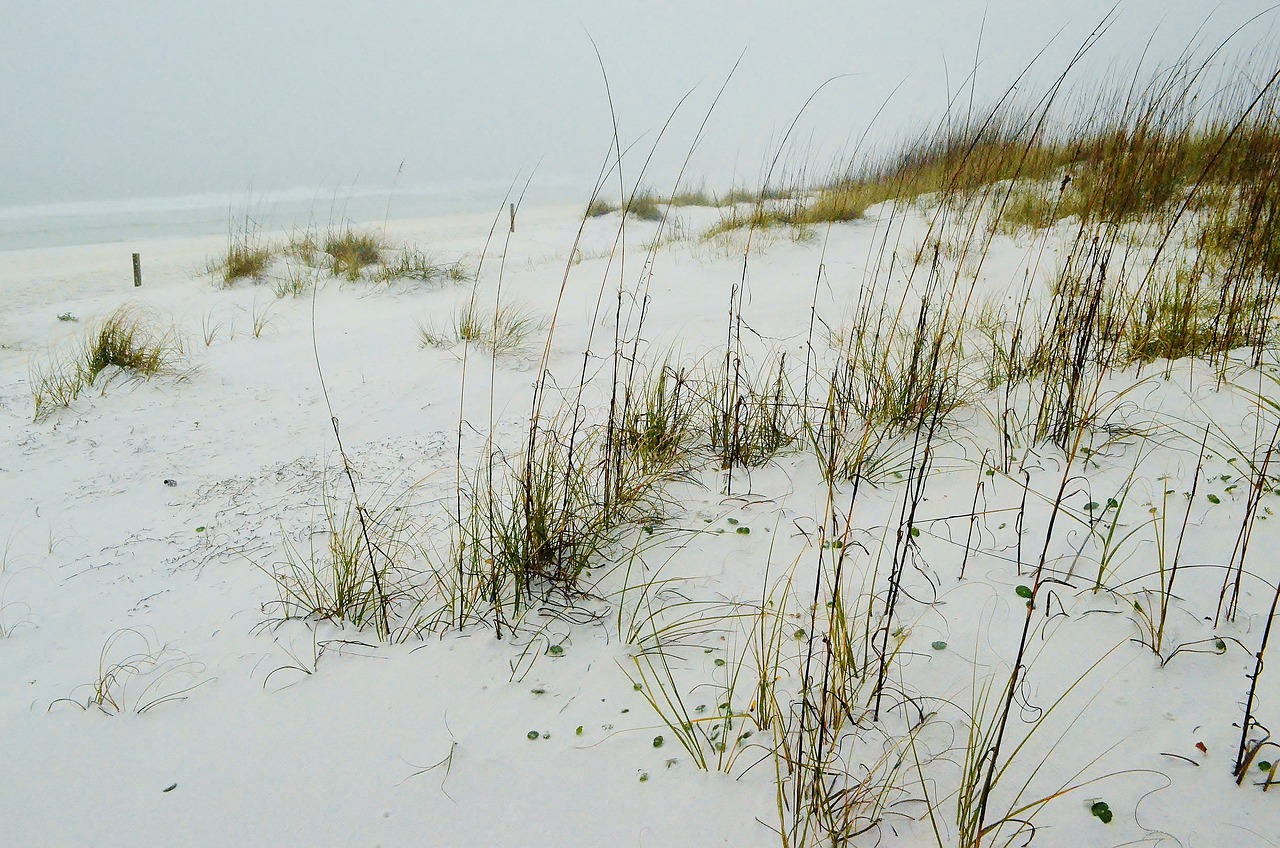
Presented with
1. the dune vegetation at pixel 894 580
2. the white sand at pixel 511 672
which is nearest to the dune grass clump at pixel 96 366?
the white sand at pixel 511 672

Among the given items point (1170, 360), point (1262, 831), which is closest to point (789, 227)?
point (1170, 360)

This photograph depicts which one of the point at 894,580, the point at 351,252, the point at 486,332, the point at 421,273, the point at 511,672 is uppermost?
the point at 351,252

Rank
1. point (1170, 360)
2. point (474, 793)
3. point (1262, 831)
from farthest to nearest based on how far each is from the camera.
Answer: point (1170, 360) < point (474, 793) < point (1262, 831)

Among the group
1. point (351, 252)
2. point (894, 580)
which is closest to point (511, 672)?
point (894, 580)

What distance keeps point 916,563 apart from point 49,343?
617 centimetres

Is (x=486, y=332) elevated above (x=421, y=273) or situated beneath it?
situated beneath

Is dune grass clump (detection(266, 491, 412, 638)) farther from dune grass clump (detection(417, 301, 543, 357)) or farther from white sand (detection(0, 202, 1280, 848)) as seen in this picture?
Answer: dune grass clump (detection(417, 301, 543, 357))

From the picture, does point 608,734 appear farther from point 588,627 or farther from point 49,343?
point 49,343

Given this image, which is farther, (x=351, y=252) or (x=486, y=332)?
(x=351, y=252)

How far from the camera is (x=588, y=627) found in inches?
67.1

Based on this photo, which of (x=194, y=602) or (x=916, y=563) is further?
(x=194, y=602)

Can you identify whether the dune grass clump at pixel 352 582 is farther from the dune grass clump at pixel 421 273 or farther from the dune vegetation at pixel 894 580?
the dune grass clump at pixel 421 273

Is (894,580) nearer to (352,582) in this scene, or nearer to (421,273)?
(352,582)

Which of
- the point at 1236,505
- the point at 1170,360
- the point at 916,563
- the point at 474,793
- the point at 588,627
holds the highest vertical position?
the point at 1170,360
